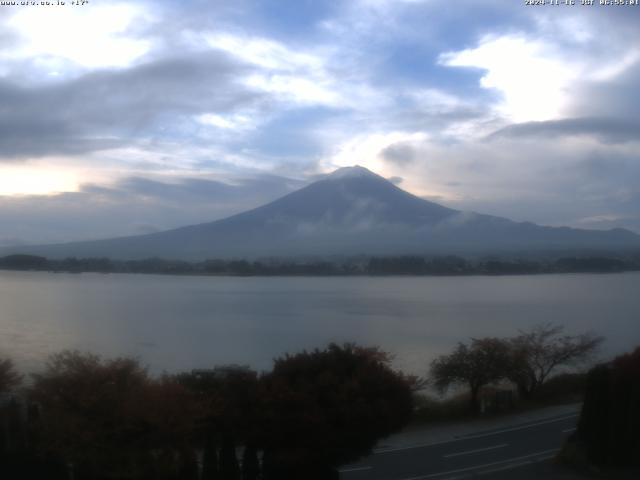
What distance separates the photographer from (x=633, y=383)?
8742 mm

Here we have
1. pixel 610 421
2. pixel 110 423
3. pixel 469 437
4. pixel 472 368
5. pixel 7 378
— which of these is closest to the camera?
pixel 110 423

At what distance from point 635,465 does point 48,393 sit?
648 centimetres

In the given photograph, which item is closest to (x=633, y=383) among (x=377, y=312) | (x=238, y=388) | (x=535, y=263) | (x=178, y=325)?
(x=238, y=388)

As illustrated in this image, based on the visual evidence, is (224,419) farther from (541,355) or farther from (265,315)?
(265,315)

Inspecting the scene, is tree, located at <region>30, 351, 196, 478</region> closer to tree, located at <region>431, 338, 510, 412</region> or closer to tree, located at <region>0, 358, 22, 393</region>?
tree, located at <region>0, 358, 22, 393</region>

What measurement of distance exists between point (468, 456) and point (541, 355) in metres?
6.71

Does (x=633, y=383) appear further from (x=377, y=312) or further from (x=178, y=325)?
(x=377, y=312)

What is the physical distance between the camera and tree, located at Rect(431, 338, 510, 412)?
13445 mm

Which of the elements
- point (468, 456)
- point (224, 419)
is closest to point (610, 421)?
point (468, 456)

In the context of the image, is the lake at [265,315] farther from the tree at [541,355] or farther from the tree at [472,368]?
the tree at [541,355]

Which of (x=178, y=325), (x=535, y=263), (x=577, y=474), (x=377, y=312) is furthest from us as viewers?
(x=535, y=263)

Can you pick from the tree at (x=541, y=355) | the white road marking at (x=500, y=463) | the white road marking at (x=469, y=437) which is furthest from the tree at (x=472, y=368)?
the white road marking at (x=500, y=463)

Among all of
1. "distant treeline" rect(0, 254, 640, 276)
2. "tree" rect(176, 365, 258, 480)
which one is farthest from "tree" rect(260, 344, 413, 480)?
"distant treeline" rect(0, 254, 640, 276)

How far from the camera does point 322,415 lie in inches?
277
